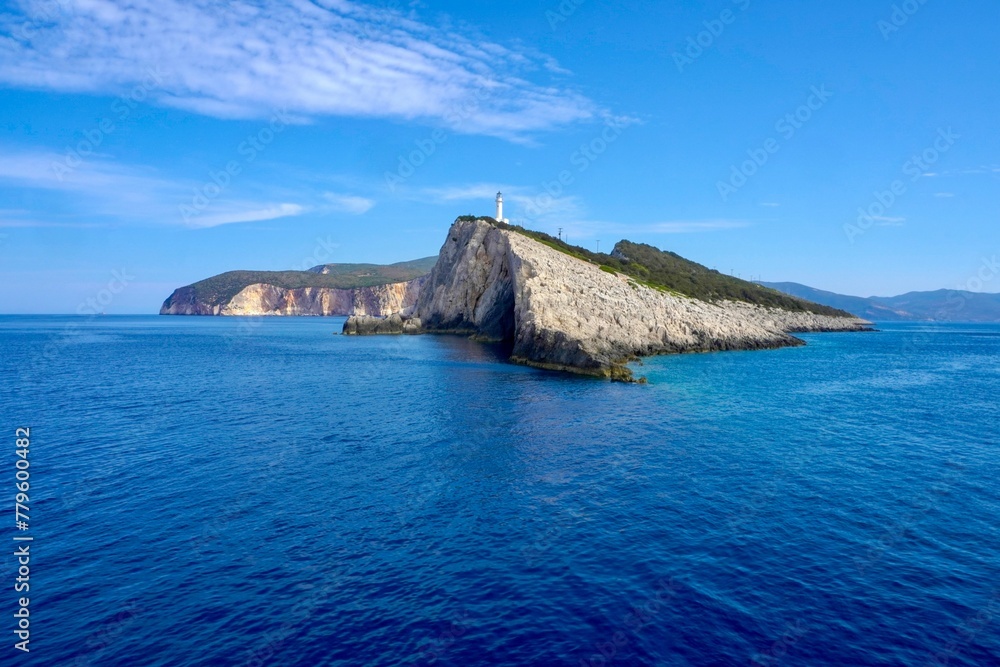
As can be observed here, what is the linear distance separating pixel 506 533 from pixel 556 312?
164 feet

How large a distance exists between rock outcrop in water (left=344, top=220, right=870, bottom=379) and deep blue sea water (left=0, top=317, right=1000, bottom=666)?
23.1 meters

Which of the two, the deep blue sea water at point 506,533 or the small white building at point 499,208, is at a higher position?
the small white building at point 499,208

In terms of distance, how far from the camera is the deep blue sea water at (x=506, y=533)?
13.8 meters

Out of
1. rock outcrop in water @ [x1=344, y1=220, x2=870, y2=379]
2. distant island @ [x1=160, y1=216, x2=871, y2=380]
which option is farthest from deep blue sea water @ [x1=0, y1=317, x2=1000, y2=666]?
distant island @ [x1=160, y1=216, x2=871, y2=380]

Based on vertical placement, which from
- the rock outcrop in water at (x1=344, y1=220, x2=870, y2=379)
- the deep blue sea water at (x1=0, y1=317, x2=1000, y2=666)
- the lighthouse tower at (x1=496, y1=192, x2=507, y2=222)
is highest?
the lighthouse tower at (x1=496, y1=192, x2=507, y2=222)

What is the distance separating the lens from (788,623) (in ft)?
47.3

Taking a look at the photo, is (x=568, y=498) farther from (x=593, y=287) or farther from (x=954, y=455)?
(x=593, y=287)

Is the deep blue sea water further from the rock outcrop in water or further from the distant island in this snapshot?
the distant island

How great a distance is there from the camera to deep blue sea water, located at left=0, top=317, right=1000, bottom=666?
13.8 m

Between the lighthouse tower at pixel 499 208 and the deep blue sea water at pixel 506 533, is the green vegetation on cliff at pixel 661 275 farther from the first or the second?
the deep blue sea water at pixel 506 533

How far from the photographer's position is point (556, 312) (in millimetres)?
68438

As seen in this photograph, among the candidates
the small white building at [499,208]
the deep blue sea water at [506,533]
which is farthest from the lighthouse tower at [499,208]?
the deep blue sea water at [506,533]

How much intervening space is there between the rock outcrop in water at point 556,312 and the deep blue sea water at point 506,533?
75.7 feet

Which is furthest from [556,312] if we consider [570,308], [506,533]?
[506,533]
